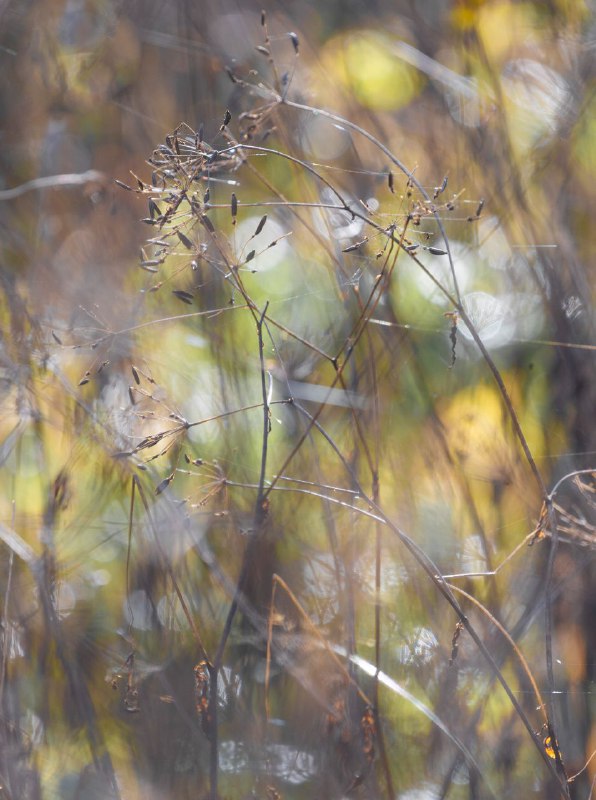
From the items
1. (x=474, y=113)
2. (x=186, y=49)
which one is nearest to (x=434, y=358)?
(x=474, y=113)

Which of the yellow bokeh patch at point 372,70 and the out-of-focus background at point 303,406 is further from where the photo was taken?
the yellow bokeh patch at point 372,70

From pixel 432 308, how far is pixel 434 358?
0.09 metres

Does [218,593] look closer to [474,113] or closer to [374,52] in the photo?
[474,113]

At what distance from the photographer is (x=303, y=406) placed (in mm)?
1158

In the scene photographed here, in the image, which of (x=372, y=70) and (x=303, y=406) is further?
(x=372, y=70)

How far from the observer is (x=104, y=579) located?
1143 mm

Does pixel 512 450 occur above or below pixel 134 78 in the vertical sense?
below

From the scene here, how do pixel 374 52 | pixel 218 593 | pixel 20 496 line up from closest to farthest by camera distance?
pixel 218 593
pixel 20 496
pixel 374 52

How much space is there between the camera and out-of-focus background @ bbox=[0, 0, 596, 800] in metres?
0.93

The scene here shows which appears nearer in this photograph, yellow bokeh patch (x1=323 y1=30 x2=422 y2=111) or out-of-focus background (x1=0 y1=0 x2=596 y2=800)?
out-of-focus background (x1=0 y1=0 x2=596 y2=800)

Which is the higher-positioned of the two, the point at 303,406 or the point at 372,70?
the point at 372,70

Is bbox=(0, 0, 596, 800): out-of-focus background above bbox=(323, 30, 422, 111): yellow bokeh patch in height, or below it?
below

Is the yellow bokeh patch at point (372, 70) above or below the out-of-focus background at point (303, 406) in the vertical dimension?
above

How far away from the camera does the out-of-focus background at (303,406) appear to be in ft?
3.05
